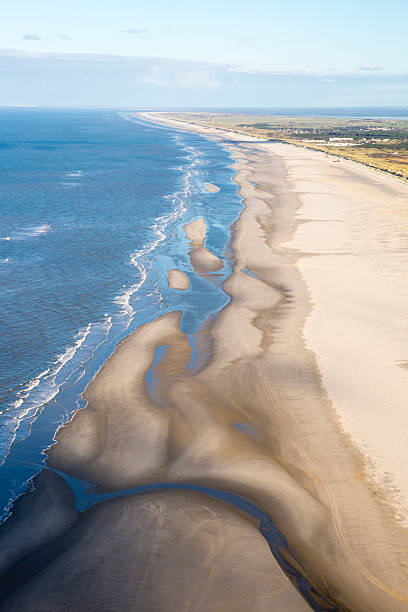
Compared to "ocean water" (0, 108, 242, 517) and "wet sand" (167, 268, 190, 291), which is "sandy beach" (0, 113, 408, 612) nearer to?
"ocean water" (0, 108, 242, 517)

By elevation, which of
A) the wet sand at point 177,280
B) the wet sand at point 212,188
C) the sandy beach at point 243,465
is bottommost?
the wet sand at point 177,280

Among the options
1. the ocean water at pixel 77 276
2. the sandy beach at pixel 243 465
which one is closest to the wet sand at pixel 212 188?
the ocean water at pixel 77 276

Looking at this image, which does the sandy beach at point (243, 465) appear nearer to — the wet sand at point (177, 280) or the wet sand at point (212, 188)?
the wet sand at point (177, 280)

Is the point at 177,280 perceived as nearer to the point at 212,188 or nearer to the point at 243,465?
the point at 243,465

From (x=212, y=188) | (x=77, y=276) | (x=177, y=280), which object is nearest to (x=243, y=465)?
(x=177, y=280)

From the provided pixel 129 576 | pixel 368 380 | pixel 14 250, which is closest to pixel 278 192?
pixel 14 250

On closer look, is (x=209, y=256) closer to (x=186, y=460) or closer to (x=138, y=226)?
(x=138, y=226)

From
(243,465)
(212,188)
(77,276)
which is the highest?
(212,188)
